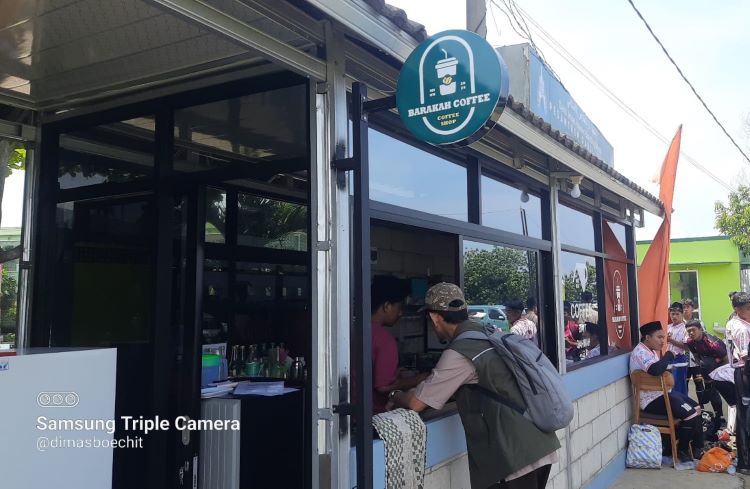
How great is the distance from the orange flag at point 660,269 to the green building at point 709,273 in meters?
13.6

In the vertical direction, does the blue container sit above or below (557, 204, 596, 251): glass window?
below

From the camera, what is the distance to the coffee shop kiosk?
100 inches

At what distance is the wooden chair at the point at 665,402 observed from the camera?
263 inches

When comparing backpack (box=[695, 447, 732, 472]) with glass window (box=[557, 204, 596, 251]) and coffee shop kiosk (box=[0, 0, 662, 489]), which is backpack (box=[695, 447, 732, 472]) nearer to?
coffee shop kiosk (box=[0, 0, 662, 489])

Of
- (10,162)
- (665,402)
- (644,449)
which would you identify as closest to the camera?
(10,162)

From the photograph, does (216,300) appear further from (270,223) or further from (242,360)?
(270,223)

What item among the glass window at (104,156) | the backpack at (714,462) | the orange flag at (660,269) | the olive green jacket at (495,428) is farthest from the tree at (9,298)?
the orange flag at (660,269)

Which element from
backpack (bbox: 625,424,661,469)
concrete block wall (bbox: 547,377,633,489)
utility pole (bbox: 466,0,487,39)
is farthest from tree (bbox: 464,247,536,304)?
backpack (bbox: 625,424,661,469)

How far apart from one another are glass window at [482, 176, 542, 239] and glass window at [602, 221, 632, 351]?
231cm

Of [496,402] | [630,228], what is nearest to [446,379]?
[496,402]

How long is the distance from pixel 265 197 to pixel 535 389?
2574mm

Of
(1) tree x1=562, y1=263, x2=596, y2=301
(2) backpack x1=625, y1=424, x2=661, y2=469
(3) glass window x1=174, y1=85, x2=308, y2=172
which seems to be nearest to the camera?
(3) glass window x1=174, y1=85, x2=308, y2=172

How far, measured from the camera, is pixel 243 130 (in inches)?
141

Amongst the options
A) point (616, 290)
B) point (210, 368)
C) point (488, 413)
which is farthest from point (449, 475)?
point (616, 290)
